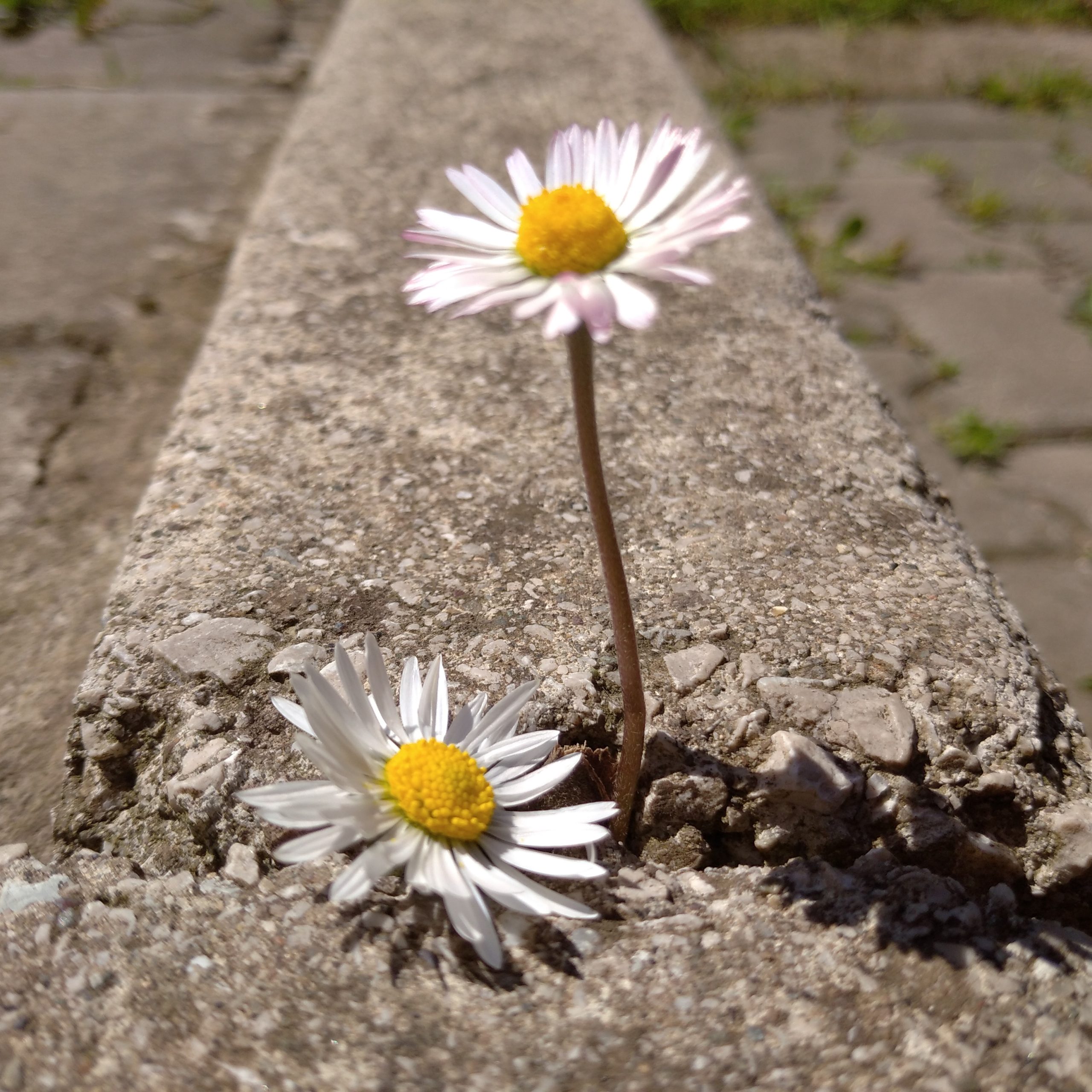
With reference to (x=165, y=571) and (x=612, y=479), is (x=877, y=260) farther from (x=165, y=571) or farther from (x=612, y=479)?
(x=165, y=571)

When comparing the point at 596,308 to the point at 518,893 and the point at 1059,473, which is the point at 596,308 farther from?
the point at 1059,473

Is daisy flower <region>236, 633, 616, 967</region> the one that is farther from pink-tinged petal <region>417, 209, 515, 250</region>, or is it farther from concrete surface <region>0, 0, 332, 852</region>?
concrete surface <region>0, 0, 332, 852</region>

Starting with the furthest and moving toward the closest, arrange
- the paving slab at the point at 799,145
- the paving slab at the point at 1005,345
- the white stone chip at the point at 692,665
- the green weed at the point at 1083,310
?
1. the paving slab at the point at 799,145
2. the green weed at the point at 1083,310
3. the paving slab at the point at 1005,345
4. the white stone chip at the point at 692,665

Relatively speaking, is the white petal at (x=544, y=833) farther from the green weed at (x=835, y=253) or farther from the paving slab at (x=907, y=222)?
the paving slab at (x=907, y=222)

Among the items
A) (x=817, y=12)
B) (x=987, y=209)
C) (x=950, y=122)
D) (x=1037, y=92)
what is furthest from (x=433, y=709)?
(x=817, y=12)

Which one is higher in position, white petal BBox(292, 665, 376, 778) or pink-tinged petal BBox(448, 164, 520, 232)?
pink-tinged petal BBox(448, 164, 520, 232)

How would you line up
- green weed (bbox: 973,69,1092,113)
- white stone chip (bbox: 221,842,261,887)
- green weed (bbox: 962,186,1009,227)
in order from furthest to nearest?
green weed (bbox: 973,69,1092,113) < green weed (bbox: 962,186,1009,227) < white stone chip (bbox: 221,842,261,887)

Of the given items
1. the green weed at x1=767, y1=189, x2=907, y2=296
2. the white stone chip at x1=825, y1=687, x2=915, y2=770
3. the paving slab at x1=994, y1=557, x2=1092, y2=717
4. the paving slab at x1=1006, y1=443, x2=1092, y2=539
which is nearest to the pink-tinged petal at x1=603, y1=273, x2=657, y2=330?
the white stone chip at x1=825, y1=687, x2=915, y2=770

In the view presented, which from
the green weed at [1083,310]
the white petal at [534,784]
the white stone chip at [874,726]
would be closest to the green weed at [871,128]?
the green weed at [1083,310]
